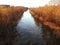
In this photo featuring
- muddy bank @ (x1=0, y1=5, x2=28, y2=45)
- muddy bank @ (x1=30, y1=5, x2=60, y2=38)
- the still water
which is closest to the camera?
the still water

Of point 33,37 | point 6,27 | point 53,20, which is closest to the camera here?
point 33,37

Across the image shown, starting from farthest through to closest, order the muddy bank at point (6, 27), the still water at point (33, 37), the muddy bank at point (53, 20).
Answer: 1. the muddy bank at point (53, 20)
2. the muddy bank at point (6, 27)
3. the still water at point (33, 37)

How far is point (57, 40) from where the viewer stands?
15.9 m

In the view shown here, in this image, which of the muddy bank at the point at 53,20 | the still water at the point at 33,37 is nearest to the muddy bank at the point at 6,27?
the still water at the point at 33,37

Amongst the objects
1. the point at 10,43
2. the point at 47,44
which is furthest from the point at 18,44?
the point at 47,44

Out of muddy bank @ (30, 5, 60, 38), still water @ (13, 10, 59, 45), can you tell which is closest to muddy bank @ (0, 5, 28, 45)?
still water @ (13, 10, 59, 45)

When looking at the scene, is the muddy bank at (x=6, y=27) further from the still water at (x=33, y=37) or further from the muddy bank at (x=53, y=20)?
the muddy bank at (x=53, y=20)

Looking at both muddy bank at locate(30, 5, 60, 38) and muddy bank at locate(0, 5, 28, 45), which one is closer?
muddy bank at locate(0, 5, 28, 45)

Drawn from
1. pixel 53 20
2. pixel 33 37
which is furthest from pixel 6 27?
pixel 53 20

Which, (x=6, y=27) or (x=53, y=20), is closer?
(x=6, y=27)

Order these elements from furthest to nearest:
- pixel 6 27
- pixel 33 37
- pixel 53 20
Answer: pixel 53 20 → pixel 6 27 → pixel 33 37

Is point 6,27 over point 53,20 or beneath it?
over

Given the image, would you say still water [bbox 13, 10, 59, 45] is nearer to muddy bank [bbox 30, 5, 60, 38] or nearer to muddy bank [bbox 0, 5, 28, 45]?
muddy bank [bbox 0, 5, 28, 45]

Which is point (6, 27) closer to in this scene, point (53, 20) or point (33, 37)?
point (33, 37)
